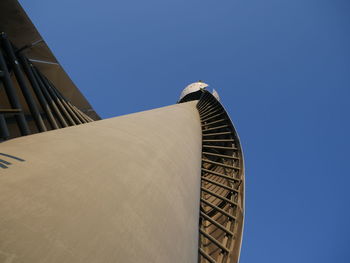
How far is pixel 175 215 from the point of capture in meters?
2.64

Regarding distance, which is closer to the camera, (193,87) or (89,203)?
(89,203)

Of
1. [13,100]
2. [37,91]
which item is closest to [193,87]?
[37,91]

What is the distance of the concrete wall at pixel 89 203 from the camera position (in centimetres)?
122

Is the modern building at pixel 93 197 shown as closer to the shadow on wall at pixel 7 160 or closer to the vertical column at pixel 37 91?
the shadow on wall at pixel 7 160

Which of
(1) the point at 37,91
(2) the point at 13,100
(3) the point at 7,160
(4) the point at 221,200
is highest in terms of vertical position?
(1) the point at 37,91

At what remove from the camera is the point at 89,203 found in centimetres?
164

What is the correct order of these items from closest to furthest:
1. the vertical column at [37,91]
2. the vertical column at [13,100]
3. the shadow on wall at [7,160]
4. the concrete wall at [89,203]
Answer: the concrete wall at [89,203], the shadow on wall at [7,160], the vertical column at [13,100], the vertical column at [37,91]

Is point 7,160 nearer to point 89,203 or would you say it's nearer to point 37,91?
point 89,203

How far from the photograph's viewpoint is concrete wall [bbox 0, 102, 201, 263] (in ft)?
4.01

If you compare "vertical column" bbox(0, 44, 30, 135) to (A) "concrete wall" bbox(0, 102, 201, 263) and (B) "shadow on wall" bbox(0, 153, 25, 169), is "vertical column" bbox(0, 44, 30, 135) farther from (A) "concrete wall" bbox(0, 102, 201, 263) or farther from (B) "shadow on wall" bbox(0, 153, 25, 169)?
(B) "shadow on wall" bbox(0, 153, 25, 169)

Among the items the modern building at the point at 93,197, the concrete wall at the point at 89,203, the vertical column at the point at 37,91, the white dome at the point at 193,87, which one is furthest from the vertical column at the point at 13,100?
the white dome at the point at 193,87

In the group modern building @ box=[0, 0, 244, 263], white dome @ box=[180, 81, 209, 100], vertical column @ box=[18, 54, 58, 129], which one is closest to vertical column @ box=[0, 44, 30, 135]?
modern building @ box=[0, 0, 244, 263]

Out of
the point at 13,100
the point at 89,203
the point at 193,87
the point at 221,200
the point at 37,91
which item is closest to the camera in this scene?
the point at 89,203

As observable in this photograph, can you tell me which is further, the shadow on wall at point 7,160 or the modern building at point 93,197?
the shadow on wall at point 7,160
